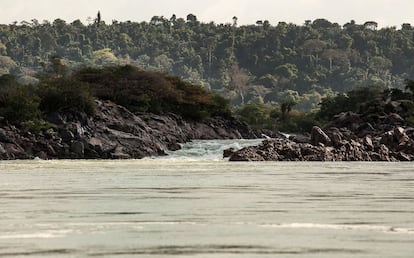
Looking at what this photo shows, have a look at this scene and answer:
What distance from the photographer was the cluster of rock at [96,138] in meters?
71.7

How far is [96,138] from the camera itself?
74.8 meters

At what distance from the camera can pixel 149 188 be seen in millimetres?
28203

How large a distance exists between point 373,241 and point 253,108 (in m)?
135

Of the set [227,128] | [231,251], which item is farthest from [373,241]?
[227,128]

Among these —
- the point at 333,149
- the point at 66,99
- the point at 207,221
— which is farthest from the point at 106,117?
the point at 207,221

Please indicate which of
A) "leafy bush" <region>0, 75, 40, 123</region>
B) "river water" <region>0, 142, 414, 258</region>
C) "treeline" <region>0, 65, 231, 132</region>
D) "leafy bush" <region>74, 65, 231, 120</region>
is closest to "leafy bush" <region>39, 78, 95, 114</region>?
"treeline" <region>0, 65, 231, 132</region>

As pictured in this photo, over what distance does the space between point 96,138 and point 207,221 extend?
58.2 m

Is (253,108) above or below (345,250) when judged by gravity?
below

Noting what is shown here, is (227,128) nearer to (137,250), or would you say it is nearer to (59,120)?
(59,120)

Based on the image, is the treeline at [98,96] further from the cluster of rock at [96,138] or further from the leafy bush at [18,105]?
the cluster of rock at [96,138]

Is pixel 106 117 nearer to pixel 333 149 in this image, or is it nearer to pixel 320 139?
pixel 320 139

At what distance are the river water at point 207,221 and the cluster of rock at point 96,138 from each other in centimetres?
4352

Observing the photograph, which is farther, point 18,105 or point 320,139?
point 18,105

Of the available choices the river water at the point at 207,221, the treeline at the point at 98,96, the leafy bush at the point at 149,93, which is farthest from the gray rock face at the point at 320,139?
the river water at the point at 207,221
